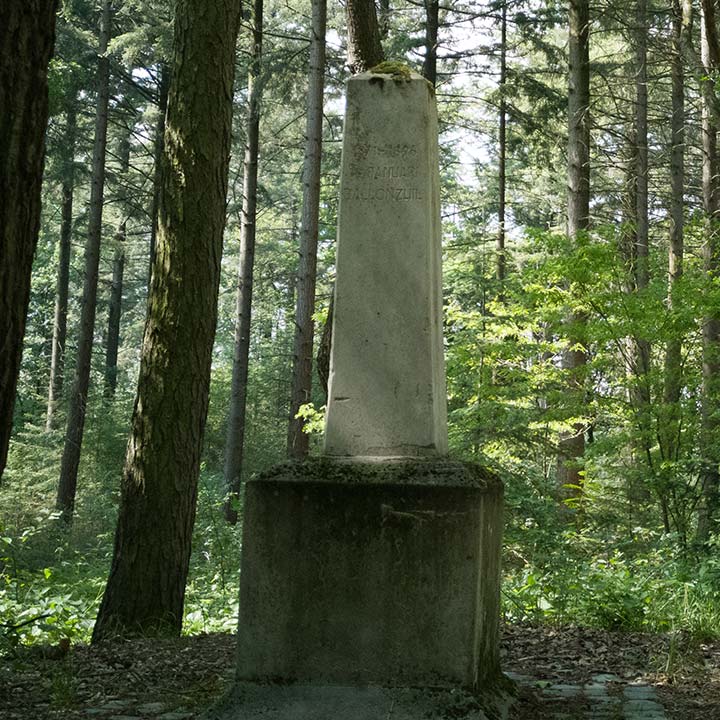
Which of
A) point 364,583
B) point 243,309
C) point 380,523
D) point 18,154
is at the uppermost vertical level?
point 243,309

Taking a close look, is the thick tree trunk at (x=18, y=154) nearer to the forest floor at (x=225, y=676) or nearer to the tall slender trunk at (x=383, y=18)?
the forest floor at (x=225, y=676)

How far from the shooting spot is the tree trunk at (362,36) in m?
11.3

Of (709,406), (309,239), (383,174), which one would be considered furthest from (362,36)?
(383,174)

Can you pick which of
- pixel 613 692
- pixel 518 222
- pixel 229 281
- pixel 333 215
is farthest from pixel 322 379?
pixel 229 281

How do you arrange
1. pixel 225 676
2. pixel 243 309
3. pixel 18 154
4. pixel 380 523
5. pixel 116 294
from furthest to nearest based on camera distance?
pixel 116 294, pixel 243 309, pixel 225 676, pixel 380 523, pixel 18 154

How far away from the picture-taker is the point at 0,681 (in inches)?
217

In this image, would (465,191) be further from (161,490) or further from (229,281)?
(161,490)

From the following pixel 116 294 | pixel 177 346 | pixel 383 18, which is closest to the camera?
pixel 177 346

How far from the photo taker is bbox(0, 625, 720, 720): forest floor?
4.96 meters

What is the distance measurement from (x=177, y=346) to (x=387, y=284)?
2835 millimetres

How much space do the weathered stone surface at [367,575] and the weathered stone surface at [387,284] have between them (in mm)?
301

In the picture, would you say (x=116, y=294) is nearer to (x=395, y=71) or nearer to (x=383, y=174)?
(x=395, y=71)

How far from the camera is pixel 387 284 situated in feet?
16.8

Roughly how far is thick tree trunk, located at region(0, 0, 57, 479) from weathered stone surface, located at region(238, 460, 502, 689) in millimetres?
1698
